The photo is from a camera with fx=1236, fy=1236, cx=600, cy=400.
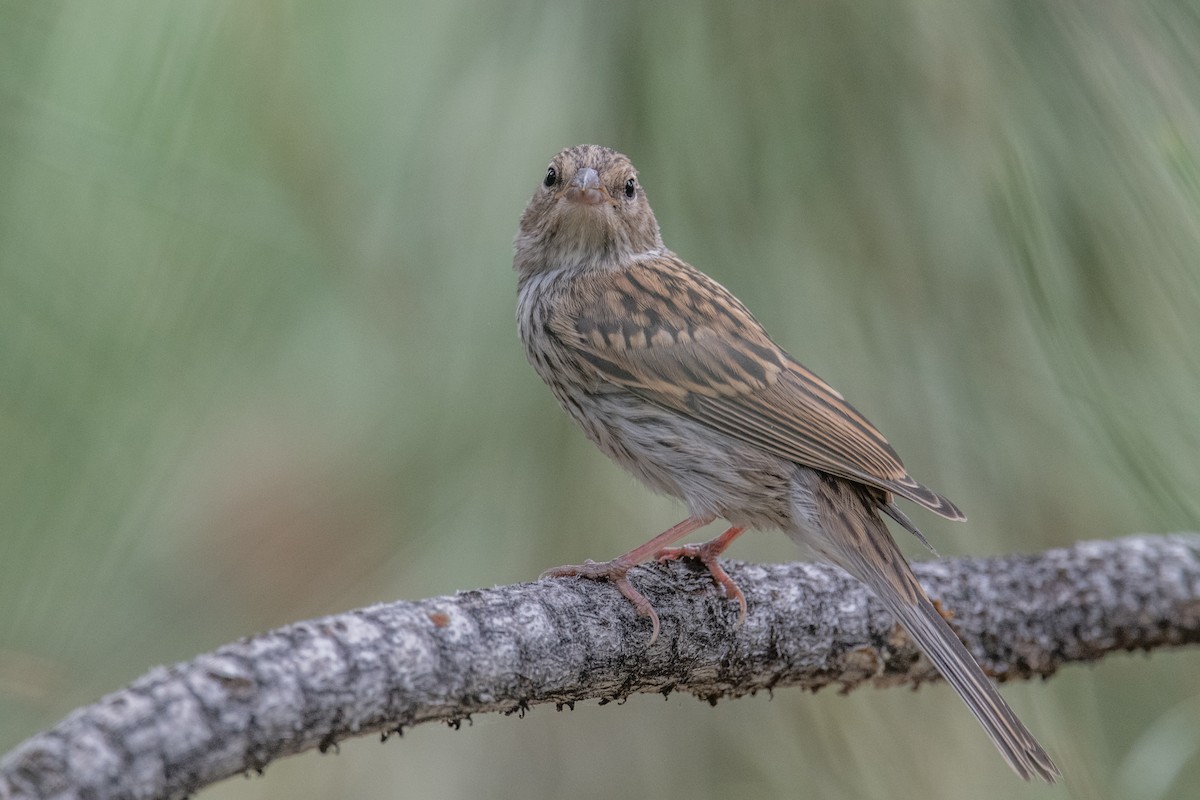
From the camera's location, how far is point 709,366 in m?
2.74

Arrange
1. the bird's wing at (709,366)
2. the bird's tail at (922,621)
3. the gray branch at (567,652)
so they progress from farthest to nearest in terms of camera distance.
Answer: the bird's wing at (709,366)
the bird's tail at (922,621)
the gray branch at (567,652)

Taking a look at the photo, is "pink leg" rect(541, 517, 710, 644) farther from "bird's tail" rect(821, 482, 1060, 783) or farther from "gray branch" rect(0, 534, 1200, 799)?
"bird's tail" rect(821, 482, 1060, 783)

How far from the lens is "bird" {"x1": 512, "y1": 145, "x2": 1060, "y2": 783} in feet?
7.65

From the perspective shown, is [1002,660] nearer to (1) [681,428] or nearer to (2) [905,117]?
(1) [681,428]

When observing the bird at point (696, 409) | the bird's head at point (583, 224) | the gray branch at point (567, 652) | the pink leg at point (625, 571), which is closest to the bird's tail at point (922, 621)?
the bird at point (696, 409)

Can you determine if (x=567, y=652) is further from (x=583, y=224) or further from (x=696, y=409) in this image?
(x=583, y=224)

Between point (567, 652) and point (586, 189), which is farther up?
point (586, 189)

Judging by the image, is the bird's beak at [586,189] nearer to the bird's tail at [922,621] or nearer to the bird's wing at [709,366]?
the bird's wing at [709,366]

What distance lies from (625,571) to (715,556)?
0.28m

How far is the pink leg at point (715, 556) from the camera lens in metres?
2.29

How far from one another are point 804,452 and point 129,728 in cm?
162

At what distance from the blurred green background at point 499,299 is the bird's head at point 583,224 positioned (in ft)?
1.44

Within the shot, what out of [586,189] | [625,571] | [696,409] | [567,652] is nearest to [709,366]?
[696,409]

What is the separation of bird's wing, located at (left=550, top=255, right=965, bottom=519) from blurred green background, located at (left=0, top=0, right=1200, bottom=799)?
28cm
